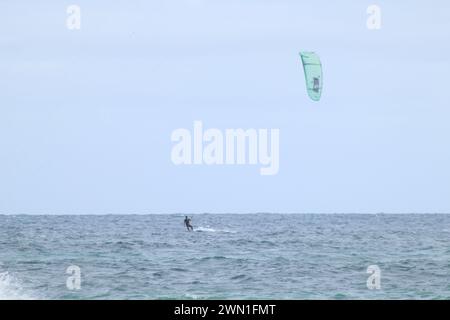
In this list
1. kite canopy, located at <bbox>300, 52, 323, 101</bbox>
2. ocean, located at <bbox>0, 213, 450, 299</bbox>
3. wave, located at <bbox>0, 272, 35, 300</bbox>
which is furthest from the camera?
kite canopy, located at <bbox>300, 52, 323, 101</bbox>

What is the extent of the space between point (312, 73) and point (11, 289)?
16.6 metres

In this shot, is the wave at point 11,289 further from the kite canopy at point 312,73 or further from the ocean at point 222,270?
the kite canopy at point 312,73

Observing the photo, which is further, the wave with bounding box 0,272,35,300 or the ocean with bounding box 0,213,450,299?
the ocean with bounding box 0,213,450,299

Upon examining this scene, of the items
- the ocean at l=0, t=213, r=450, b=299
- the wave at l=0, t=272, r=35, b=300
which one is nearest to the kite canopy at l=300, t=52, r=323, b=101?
the ocean at l=0, t=213, r=450, b=299

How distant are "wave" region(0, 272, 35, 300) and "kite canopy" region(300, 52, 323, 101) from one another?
583 inches

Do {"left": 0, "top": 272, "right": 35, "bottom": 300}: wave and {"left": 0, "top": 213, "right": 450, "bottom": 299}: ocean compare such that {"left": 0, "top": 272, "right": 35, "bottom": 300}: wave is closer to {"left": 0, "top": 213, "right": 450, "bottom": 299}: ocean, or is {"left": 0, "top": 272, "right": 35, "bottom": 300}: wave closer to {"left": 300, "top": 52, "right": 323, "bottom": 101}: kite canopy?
{"left": 0, "top": 213, "right": 450, "bottom": 299}: ocean

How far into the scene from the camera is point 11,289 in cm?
2466

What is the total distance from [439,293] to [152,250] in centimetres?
1793

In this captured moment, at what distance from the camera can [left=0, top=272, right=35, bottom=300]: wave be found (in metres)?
23.3

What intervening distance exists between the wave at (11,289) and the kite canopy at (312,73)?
1481 cm

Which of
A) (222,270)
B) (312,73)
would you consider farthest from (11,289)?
(312,73)

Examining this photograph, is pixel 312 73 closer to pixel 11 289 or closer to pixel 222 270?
pixel 222 270
